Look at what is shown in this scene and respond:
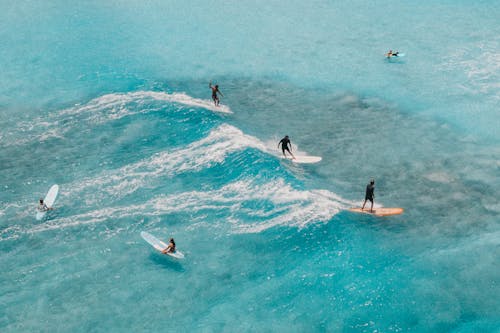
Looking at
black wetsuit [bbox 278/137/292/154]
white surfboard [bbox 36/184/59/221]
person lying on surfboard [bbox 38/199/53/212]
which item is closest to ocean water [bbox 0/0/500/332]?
white surfboard [bbox 36/184/59/221]

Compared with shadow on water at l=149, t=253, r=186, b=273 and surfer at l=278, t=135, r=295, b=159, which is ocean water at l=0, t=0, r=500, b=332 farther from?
surfer at l=278, t=135, r=295, b=159

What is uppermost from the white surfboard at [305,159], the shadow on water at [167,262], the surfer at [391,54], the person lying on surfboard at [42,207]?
the surfer at [391,54]

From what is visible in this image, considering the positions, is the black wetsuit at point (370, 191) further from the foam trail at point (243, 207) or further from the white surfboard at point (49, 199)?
the white surfboard at point (49, 199)

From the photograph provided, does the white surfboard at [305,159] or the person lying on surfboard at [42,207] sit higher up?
the white surfboard at [305,159]

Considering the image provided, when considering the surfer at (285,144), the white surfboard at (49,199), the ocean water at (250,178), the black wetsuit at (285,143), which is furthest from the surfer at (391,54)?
the white surfboard at (49,199)

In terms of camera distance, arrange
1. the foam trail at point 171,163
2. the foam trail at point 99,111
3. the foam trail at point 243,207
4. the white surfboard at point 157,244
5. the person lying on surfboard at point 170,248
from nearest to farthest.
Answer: the person lying on surfboard at point 170,248 < the white surfboard at point 157,244 < the foam trail at point 243,207 < the foam trail at point 171,163 < the foam trail at point 99,111

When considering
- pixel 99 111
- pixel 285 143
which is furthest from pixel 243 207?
pixel 99 111

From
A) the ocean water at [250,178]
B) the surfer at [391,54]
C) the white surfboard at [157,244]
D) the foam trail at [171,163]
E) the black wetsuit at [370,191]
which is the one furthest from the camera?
the surfer at [391,54]
